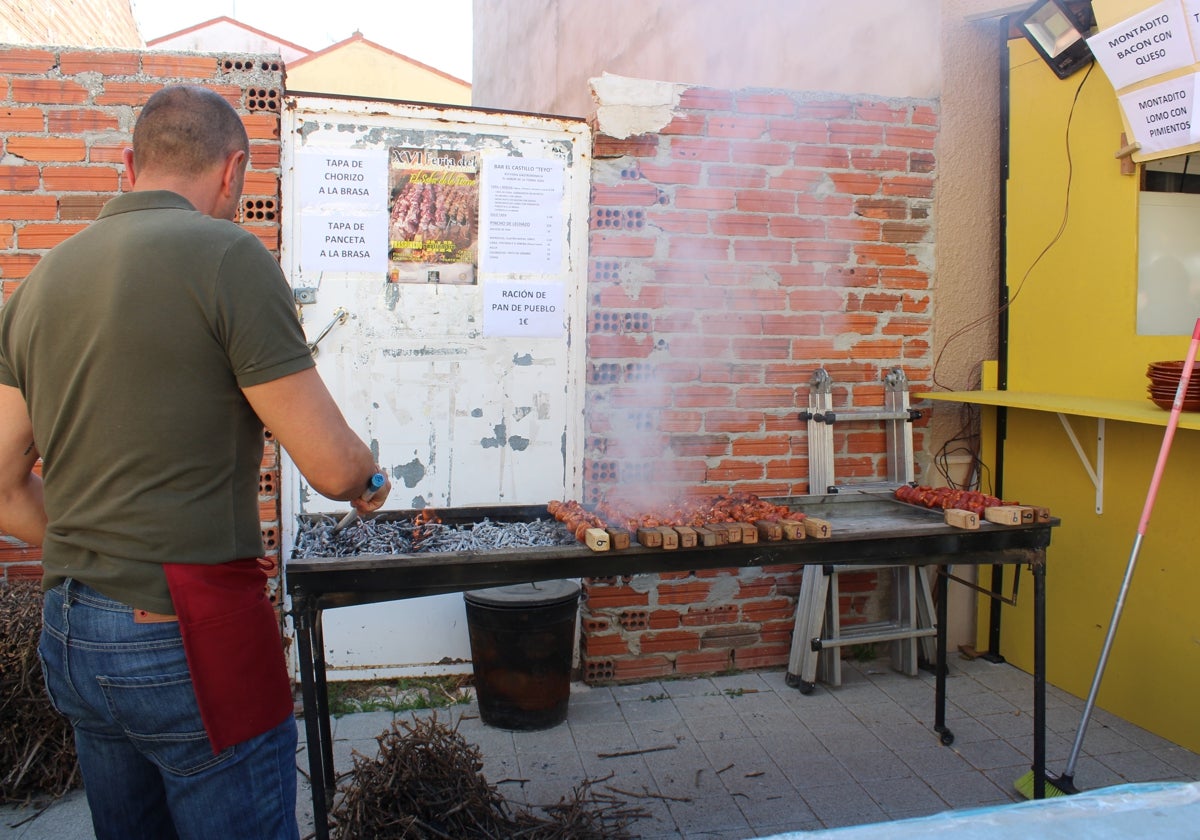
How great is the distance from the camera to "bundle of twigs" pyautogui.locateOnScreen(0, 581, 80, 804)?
3.58 metres

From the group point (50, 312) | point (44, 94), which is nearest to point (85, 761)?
point (50, 312)

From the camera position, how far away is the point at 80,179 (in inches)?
167

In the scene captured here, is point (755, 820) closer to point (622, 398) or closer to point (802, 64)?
point (622, 398)

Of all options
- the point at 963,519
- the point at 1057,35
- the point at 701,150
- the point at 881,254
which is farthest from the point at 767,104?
the point at 963,519

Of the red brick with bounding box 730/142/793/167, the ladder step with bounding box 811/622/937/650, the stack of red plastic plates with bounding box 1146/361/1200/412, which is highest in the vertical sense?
the red brick with bounding box 730/142/793/167

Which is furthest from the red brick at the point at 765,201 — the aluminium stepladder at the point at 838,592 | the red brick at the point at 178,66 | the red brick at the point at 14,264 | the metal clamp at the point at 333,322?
the red brick at the point at 14,264

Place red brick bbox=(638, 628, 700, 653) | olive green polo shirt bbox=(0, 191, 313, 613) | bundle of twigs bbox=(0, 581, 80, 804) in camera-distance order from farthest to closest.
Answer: red brick bbox=(638, 628, 700, 653) < bundle of twigs bbox=(0, 581, 80, 804) < olive green polo shirt bbox=(0, 191, 313, 613)

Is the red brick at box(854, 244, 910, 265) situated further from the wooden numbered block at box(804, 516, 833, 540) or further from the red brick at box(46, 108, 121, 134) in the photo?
the red brick at box(46, 108, 121, 134)

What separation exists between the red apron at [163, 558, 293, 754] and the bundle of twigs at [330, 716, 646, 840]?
4.35ft

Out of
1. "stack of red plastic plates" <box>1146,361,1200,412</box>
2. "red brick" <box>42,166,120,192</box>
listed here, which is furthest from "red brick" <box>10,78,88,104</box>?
"stack of red plastic plates" <box>1146,361,1200,412</box>

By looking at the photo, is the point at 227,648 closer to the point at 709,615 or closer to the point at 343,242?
the point at 343,242

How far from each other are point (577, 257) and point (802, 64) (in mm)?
2189

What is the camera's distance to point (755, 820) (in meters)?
3.57

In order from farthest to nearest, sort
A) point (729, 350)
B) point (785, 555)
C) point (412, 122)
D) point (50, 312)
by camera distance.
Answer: point (729, 350)
point (412, 122)
point (785, 555)
point (50, 312)
